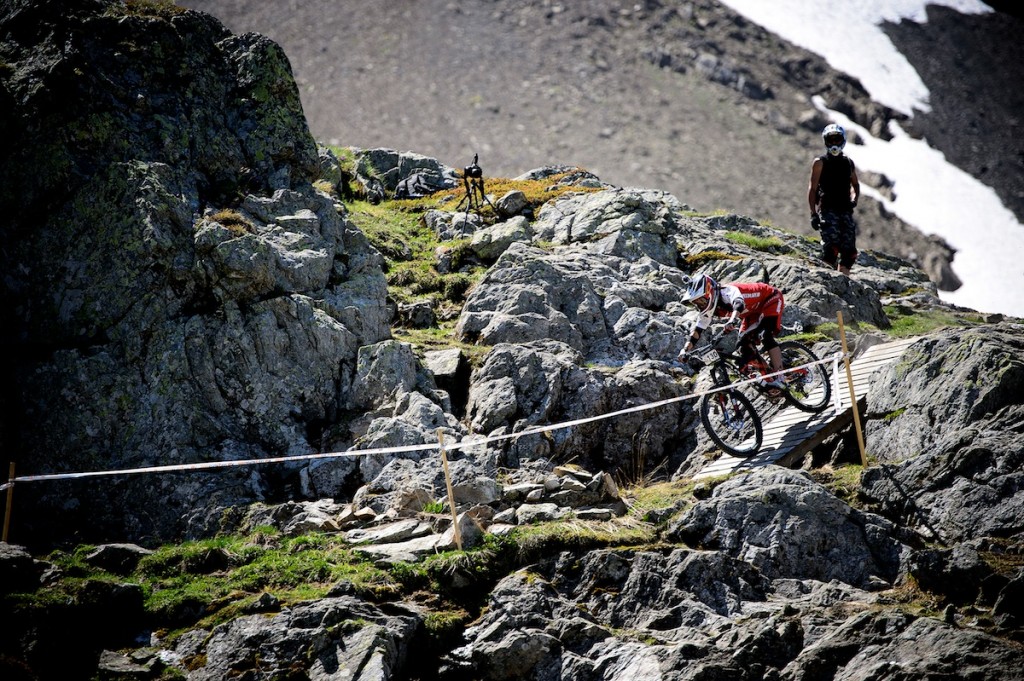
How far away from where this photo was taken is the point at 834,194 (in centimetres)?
1495

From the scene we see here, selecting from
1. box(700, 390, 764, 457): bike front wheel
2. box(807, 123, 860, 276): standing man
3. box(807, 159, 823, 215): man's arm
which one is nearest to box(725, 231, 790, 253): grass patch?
box(807, 123, 860, 276): standing man

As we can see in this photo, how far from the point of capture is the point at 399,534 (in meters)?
10.1

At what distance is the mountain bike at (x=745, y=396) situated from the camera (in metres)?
12.0

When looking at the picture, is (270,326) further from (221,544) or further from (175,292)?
(221,544)

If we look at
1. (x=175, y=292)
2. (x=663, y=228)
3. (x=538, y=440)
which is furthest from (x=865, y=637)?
(x=663, y=228)

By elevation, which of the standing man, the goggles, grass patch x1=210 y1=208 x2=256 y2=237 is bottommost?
grass patch x1=210 y1=208 x2=256 y2=237

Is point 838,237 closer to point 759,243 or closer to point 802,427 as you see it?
point 802,427

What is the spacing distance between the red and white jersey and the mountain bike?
41 cm

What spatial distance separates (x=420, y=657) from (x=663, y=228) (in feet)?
50.3

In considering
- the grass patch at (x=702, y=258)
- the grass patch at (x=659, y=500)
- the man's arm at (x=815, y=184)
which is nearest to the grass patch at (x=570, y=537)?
the grass patch at (x=659, y=500)

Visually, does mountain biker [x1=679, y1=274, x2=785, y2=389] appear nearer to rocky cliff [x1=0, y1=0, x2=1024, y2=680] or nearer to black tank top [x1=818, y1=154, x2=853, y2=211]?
rocky cliff [x1=0, y1=0, x2=1024, y2=680]

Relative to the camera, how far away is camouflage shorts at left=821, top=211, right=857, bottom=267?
15.4 metres

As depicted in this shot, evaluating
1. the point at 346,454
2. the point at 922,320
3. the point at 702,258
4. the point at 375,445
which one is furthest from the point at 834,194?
the point at 346,454

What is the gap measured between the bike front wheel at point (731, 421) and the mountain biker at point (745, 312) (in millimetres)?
705
